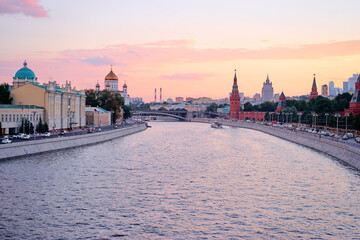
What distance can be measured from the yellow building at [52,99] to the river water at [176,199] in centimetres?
2028

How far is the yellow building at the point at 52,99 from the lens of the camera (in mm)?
60625

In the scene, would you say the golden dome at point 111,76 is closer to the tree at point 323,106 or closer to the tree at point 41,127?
the tree at point 323,106

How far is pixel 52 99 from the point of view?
62.6 m

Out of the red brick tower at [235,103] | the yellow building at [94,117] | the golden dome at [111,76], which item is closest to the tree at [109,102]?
the yellow building at [94,117]

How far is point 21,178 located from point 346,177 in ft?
78.6

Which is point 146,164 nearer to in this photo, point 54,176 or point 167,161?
point 167,161

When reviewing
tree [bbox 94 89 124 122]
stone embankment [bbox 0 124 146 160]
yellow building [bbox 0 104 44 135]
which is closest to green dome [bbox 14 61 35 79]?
yellow building [bbox 0 104 44 135]

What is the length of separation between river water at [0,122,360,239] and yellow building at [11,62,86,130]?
2028 centimetres

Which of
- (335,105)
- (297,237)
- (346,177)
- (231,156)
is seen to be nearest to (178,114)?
(335,105)

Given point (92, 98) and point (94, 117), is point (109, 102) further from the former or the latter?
point (94, 117)

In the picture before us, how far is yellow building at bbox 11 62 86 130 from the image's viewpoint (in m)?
60.6

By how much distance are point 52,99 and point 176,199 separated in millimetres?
41778

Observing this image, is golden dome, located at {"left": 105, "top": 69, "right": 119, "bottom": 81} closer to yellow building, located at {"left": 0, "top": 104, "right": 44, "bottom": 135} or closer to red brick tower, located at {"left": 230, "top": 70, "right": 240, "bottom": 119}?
red brick tower, located at {"left": 230, "top": 70, "right": 240, "bottom": 119}

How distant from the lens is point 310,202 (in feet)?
83.3
